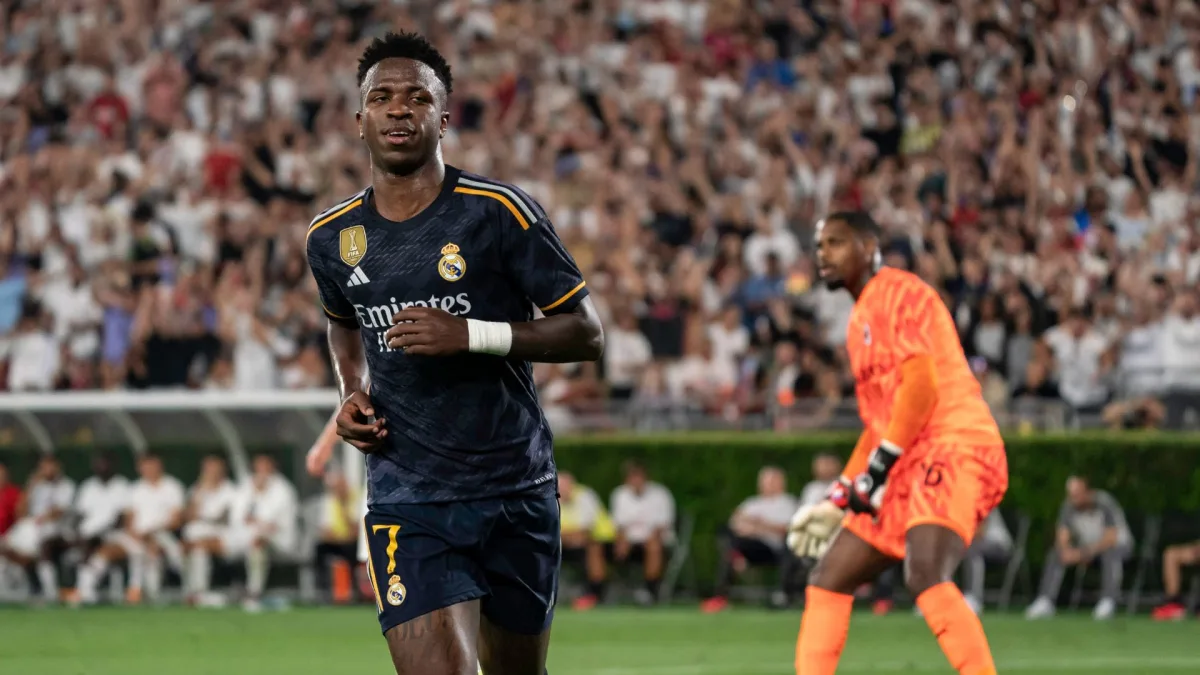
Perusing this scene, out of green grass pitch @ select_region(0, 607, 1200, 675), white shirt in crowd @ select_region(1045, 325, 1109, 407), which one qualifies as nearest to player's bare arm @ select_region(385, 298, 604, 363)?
green grass pitch @ select_region(0, 607, 1200, 675)

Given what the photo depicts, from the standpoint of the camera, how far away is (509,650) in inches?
230

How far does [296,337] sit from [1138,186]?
964 centimetres

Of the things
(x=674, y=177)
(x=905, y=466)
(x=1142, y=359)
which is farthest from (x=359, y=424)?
(x=674, y=177)

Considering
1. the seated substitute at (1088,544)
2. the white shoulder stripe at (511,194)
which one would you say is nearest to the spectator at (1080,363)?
the seated substitute at (1088,544)

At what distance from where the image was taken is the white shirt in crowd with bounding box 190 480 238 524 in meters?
19.0

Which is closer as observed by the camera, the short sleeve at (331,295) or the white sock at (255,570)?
the short sleeve at (331,295)

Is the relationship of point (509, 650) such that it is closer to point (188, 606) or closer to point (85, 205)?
point (188, 606)

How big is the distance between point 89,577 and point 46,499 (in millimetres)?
1013

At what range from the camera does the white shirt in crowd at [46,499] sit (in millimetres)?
19188

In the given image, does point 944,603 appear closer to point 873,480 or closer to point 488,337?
→ point 873,480

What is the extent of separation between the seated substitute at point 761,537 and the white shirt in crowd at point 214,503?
16.3 feet

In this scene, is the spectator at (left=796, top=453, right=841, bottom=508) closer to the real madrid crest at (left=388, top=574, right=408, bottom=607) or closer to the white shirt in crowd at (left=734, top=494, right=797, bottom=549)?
the white shirt in crowd at (left=734, top=494, right=797, bottom=549)

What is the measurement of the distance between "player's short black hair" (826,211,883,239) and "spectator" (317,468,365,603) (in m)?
10.9

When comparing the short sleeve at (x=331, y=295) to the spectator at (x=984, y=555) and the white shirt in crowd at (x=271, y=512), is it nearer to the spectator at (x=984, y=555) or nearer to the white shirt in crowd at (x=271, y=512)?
the spectator at (x=984, y=555)
